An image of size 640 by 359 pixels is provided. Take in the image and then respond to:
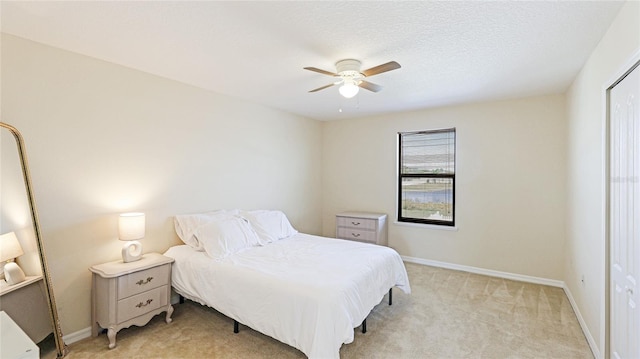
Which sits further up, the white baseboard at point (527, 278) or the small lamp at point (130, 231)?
the small lamp at point (130, 231)

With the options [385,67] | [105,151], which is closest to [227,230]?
[105,151]

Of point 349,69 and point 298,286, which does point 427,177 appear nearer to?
point 349,69

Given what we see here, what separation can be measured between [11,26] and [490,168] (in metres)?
5.19

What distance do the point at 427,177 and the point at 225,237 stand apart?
10.8 ft

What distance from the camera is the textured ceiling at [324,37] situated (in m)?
1.80

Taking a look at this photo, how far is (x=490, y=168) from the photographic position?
4105 mm

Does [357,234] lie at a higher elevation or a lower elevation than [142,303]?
higher

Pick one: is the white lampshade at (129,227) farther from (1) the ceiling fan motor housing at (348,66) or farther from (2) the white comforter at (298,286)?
(1) the ceiling fan motor housing at (348,66)

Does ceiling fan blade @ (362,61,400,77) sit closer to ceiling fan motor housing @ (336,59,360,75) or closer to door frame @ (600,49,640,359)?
ceiling fan motor housing @ (336,59,360,75)

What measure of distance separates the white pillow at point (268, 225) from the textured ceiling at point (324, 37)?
5.27 feet

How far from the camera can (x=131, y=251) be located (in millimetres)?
2686

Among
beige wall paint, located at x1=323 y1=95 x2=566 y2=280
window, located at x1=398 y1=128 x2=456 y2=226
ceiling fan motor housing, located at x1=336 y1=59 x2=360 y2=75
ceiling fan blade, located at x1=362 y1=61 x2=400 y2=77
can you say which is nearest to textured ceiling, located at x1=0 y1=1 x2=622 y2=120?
ceiling fan motor housing, located at x1=336 y1=59 x2=360 y2=75

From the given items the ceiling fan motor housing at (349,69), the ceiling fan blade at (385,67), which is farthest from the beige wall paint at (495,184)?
the ceiling fan blade at (385,67)

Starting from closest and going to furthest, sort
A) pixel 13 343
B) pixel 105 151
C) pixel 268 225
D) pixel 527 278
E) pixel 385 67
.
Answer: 1. pixel 13 343
2. pixel 385 67
3. pixel 105 151
4. pixel 268 225
5. pixel 527 278
